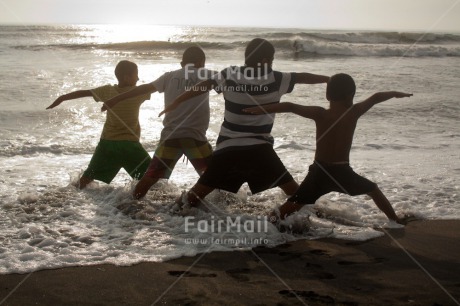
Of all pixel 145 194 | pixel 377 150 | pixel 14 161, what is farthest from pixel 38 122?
pixel 377 150

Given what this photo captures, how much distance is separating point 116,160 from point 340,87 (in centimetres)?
264

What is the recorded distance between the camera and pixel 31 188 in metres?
6.36

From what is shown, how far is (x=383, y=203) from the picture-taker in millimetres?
5152

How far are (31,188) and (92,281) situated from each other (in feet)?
9.64

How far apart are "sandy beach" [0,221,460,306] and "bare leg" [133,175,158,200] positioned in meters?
1.55

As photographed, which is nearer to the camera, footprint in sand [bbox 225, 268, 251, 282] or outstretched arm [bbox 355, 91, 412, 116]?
footprint in sand [bbox 225, 268, 251, 282]

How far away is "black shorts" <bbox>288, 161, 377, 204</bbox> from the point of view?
4.88 meters

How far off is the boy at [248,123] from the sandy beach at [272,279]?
809 mm

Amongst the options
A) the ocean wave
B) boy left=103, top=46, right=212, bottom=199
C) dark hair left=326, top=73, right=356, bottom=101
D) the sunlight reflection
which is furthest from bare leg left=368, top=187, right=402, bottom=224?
the sunlight reflection

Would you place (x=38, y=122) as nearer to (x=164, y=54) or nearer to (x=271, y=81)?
(x=271, y=81)

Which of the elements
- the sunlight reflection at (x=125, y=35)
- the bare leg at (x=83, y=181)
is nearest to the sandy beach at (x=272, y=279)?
the bare leg at (x=83, y=181)

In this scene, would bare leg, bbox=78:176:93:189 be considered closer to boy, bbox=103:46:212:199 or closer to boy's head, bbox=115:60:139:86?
boy, bbox=103:46:212:199

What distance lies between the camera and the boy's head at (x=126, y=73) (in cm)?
582

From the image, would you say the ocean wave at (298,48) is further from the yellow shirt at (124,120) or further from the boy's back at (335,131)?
the boy's back at (335,131)
